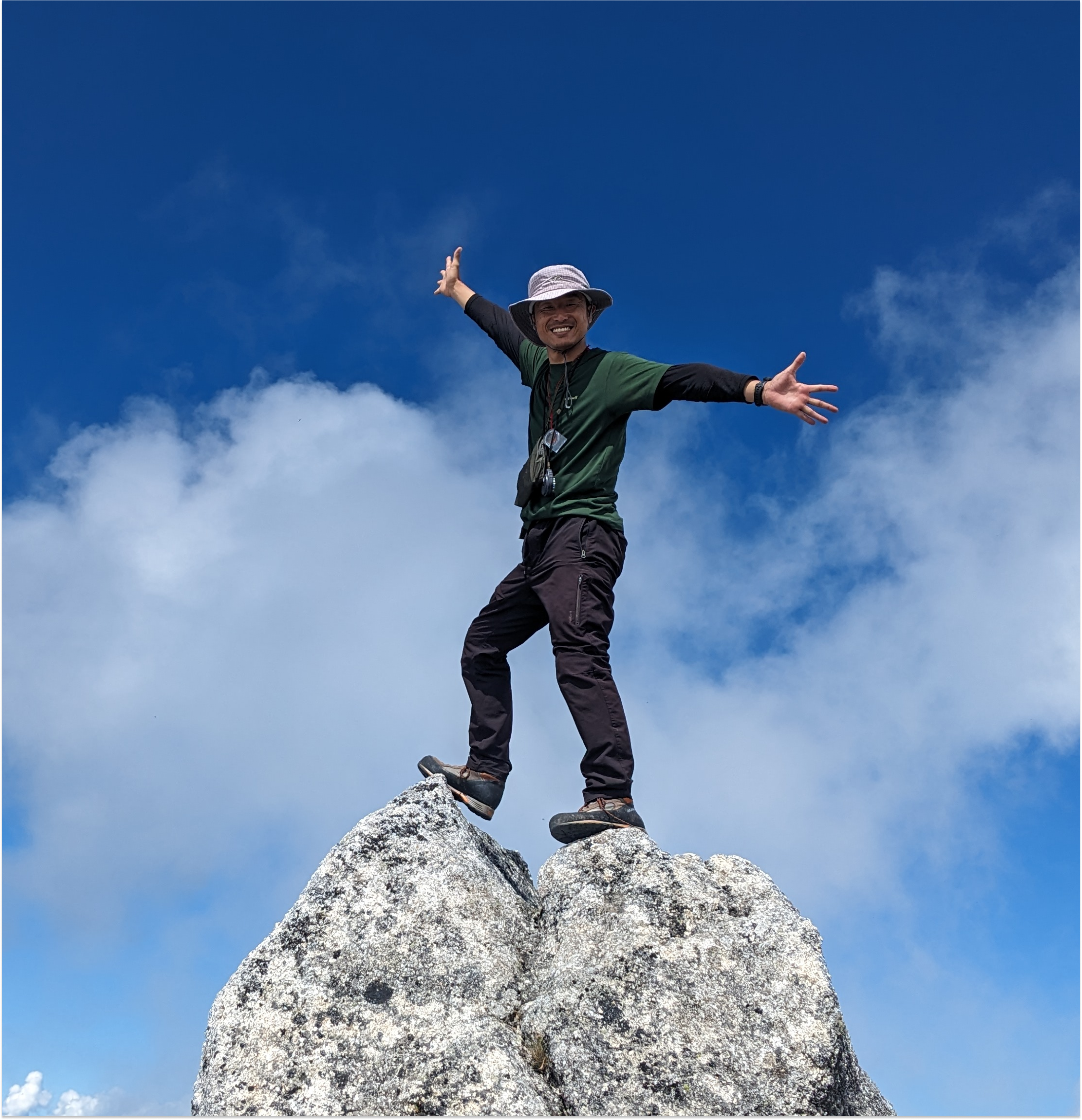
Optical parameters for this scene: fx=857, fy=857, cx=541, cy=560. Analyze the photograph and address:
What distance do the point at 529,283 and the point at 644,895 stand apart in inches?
185

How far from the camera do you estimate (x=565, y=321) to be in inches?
269

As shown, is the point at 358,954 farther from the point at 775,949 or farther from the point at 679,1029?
the point at 775,949

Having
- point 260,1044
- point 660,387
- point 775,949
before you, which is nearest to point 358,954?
point 260,1044

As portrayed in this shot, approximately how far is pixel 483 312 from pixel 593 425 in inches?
85.1

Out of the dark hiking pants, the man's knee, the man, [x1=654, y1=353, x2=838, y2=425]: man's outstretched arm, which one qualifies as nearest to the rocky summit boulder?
the dark hiking pants

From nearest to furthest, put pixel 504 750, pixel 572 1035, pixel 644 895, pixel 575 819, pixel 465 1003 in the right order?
1. pixel 572 1035
2. pixel 465 1003
3. pixel 644 895
4. pixel 575 819
5. pixel 504 750

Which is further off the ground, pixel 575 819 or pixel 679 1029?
pixel 575 819

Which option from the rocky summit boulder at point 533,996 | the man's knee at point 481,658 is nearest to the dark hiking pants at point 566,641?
the man's knee at point 481,658

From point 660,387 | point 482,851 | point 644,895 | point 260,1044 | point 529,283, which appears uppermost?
point 529,283

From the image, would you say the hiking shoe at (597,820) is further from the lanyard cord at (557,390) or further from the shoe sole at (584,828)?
the lanyard cord at (557,390)

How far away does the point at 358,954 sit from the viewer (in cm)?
517

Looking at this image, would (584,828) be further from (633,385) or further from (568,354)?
(568,354)

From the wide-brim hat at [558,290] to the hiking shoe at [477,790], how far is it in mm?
3541

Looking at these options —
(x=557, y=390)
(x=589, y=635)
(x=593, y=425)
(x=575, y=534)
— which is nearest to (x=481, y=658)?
(x=589, y=635)
